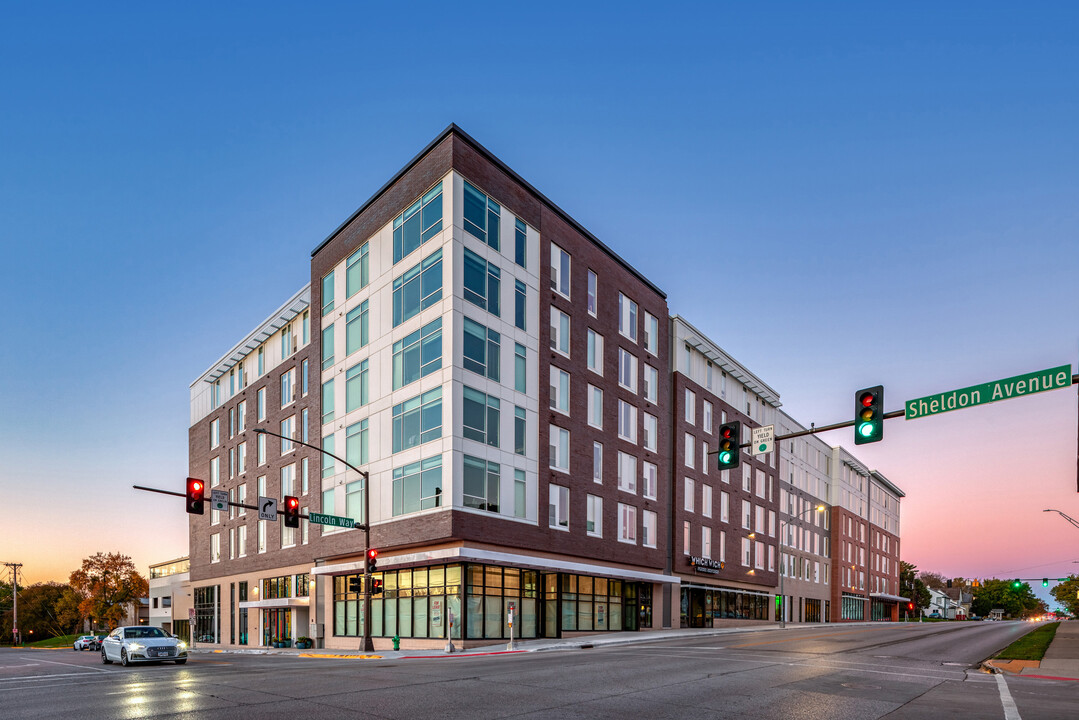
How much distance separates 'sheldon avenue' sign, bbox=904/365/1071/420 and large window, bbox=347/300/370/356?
30.5 meters

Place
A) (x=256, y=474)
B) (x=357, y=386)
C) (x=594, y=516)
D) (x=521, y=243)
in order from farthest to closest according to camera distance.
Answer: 1. (x=256, y=474)
2. (x=594, y=516)
3. (x=357, y=386)
4. (x=521, y=243)

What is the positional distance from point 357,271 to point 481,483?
623 inches

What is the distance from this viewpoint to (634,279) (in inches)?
2051

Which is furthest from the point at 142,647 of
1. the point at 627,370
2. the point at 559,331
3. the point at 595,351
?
the point at 627,370

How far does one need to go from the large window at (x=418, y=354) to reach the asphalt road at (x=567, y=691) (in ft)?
54.5

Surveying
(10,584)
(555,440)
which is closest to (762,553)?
(555,440)

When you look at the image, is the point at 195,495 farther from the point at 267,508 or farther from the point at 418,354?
the point at 418,354

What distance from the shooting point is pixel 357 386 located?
43.1 metres

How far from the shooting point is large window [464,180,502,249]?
38.1 metres

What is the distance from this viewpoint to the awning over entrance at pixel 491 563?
34781 millimetres

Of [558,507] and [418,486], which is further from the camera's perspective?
[558,507]

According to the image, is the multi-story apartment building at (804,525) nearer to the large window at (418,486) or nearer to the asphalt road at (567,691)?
the large window at (418,486)

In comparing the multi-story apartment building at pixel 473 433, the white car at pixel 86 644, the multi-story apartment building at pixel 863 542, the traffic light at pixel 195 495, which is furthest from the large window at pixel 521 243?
the multi-story apartment building at pixel 863 542

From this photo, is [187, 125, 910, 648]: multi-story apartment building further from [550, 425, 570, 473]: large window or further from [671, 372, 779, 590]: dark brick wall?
[671, 372, 779, 590]: dark brick wall
